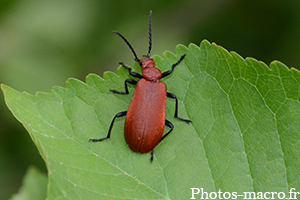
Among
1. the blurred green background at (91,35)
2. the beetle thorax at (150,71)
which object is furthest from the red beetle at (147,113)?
the blurred green background at (91,35)

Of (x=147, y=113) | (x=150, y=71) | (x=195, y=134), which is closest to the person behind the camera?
(x=195, y=134)

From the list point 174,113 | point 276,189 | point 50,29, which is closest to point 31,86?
point 50,29

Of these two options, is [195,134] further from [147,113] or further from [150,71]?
[150,71]

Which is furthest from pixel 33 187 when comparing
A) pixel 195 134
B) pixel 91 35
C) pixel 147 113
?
pixel 91 35

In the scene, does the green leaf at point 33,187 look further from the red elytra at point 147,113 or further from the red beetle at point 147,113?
the red elytra at point 147,113

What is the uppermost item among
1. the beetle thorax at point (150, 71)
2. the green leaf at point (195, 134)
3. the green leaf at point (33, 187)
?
the beetle thorax at point (150, 71)

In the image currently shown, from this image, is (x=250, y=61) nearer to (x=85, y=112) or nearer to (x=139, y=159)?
(x=139, y=159)
